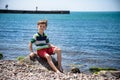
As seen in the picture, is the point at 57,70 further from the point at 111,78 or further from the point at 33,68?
the point at 111,78

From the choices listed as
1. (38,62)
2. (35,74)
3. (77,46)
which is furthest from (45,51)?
(77,46)

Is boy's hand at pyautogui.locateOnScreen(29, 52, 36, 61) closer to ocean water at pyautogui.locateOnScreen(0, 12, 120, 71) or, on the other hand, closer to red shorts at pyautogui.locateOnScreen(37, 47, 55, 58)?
red shorts at pyautogui.locateOnScreen(37, 47, 55, 58)

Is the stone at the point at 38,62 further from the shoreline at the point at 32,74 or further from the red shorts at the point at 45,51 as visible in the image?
the red shorts at the point at 45,51

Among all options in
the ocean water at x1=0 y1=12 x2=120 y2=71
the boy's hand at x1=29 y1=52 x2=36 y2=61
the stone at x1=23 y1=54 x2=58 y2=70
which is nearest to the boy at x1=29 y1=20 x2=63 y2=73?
the boy's hand at x1=29 y1=52 x2=36 y2=61

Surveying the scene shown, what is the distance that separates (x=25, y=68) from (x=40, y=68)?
0.56 meters

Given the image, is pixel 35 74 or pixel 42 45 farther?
pixel 42 45

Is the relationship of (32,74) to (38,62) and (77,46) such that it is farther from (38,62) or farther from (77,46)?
(77,46)

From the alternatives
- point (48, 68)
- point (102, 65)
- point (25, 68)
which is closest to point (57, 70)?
point (48, 68)

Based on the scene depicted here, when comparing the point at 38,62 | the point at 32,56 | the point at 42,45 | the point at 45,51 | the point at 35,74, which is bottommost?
the point at 35,74

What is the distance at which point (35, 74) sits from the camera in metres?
7.98

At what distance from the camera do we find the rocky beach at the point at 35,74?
25.0 ft

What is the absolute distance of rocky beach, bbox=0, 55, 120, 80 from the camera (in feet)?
25.0

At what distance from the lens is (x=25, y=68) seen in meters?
8.70

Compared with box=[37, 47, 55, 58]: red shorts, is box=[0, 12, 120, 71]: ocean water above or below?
below
